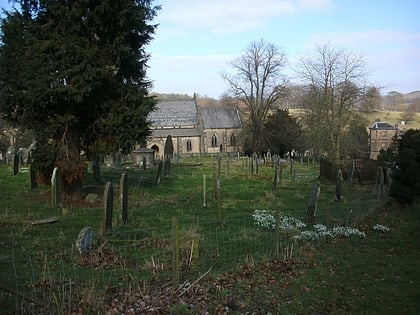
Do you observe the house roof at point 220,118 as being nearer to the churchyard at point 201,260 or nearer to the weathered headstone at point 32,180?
the weathered headstone at point 32,180

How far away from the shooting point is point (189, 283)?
6.88 meters

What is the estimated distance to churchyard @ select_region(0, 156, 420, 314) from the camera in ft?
20.7

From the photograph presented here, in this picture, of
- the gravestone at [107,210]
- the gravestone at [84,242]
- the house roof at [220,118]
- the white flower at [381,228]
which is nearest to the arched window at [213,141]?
the house roof at [220,118]

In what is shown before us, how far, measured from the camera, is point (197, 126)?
81.9 meters

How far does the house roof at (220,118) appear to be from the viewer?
274 ft

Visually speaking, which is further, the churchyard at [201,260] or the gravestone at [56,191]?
the gravestone at [56,191]

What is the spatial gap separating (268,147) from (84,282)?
54557 millimetres

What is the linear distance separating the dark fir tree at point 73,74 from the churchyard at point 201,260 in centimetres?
322

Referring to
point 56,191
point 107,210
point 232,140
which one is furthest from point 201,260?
point 232,140

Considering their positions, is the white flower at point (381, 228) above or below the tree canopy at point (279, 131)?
below

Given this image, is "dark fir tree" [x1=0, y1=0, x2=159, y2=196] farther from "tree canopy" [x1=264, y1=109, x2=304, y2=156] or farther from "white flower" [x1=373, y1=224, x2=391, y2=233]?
"tree canopy" [x1=264, y1=109, x2=304, y2=156]

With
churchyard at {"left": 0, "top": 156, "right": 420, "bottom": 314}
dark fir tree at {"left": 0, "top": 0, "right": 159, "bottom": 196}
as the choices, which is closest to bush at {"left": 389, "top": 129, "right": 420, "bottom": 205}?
churchyard at {"left": 0, "top": 156, "right": 420, "bottom": 314}

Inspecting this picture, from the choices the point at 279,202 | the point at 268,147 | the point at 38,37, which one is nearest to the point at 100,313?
the point at 279,202

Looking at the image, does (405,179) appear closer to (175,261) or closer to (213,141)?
(175,261)
